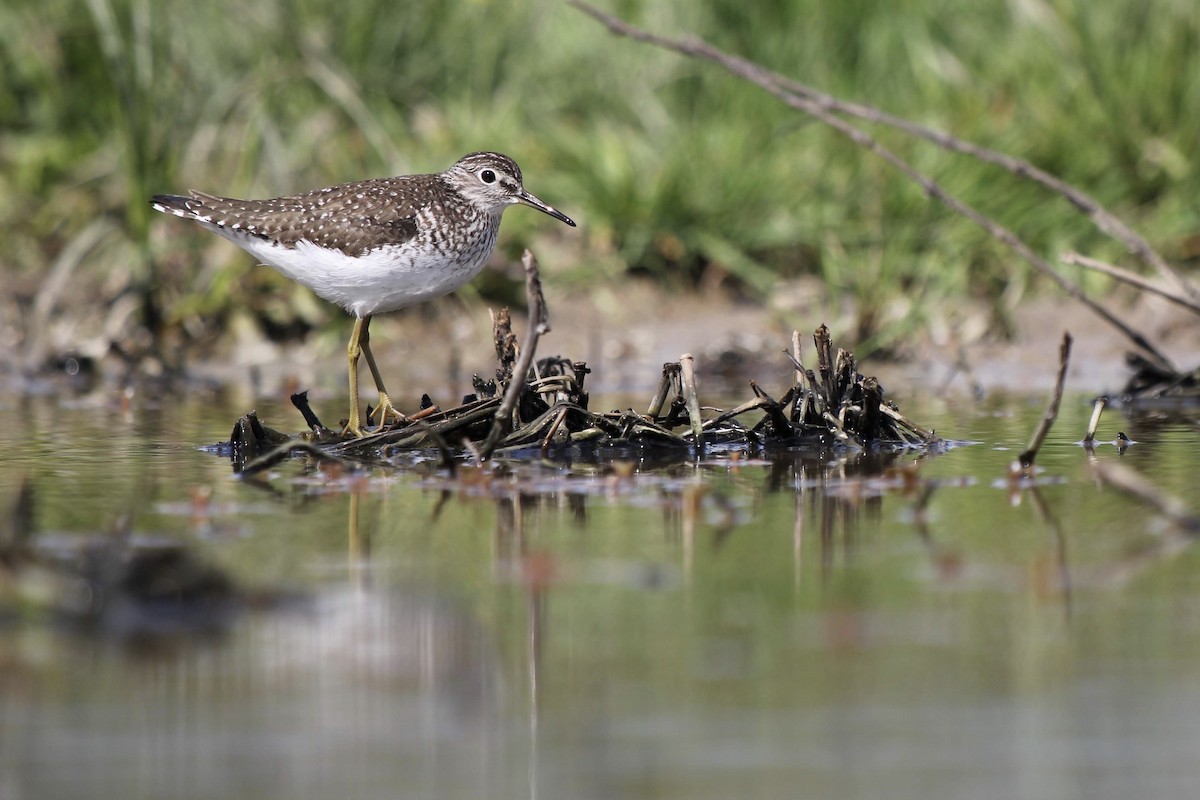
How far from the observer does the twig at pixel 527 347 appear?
5598mm

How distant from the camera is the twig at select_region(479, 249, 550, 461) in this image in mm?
5598

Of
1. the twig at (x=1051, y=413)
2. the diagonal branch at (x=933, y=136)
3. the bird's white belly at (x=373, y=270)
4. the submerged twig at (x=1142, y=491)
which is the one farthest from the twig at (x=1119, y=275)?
the bird's white belly at (x=373, y=270)

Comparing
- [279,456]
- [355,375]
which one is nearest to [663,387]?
[355,375]

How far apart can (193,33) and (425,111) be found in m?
1.84

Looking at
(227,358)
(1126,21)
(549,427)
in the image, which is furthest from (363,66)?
(549,427)

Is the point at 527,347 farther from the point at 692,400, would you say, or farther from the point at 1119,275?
the point at 1119,275

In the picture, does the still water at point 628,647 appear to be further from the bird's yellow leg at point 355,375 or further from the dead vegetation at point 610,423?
the bird's yellow leg at point 355,375

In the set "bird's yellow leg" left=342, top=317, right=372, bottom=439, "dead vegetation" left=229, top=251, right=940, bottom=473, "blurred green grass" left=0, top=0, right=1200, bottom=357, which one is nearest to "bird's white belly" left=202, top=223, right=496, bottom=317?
"bird's yellow leg" left=342, top=317, right=372, bottom=439

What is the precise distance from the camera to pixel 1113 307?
424 inches

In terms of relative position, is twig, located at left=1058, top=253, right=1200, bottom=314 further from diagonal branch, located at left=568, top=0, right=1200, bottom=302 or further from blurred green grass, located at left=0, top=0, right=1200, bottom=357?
blurred green grass, located at left=0, top=0, right=1200, bottom=357

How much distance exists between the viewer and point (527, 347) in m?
5.75

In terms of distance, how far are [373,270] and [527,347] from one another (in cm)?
176

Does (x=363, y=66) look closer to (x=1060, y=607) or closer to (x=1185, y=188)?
(x=1185, y=188)

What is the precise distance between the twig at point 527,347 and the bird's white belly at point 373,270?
46.0 inches
